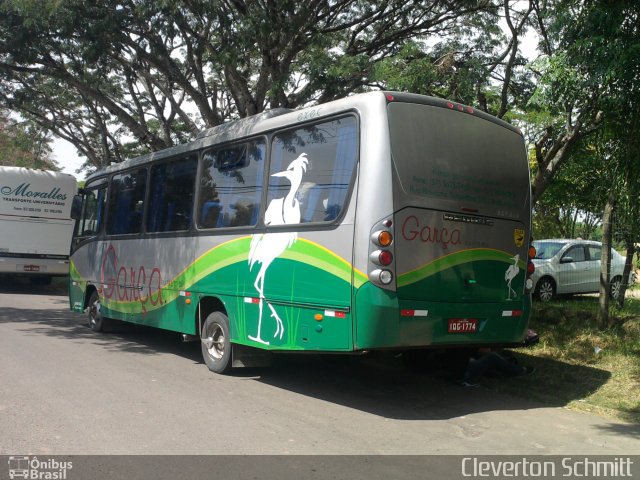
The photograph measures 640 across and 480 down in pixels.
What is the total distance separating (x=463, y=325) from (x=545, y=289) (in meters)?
8.89

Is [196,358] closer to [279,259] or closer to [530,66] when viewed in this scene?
[279,259]

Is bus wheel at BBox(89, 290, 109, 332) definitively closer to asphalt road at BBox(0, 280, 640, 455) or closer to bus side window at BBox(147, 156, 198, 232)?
asphalt road at BBox(0, 280, 640, 455)

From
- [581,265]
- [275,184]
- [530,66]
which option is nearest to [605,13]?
[530,66]

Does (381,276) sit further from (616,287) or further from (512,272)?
(616,287)

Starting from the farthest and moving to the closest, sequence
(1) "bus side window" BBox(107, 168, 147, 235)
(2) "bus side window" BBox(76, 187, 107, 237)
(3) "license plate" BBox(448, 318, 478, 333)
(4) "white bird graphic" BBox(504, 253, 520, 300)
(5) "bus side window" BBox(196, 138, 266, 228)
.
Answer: (2) "bus side window" BBox(76, 187, 107, 237) → (1) "bus side window" BBox(107, 168, 147, 235) → (5) "bus side window" BBox(196, 138, 266, 228) → (4) "white bird graphic" BBox(504, 253, 520, 300) → (3) "license plate" BBox(448, 318, 478, 333)

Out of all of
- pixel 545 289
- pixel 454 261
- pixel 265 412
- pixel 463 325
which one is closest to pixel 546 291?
pixel 545 289

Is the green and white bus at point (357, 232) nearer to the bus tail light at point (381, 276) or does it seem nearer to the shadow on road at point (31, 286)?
the bus tail light at point (381, 276)

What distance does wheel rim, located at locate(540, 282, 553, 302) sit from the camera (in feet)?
47.5

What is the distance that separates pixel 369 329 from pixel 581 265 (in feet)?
35.9

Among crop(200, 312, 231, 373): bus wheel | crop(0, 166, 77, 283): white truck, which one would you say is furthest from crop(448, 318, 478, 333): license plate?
crop(0, 166, 77, 283): white truck

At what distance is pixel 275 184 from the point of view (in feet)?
23.4

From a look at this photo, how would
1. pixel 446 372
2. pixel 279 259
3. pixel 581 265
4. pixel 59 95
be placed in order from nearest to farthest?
pixel 279 259 < pixel 446 372 < pixel 581 265 < pixel 59 95
